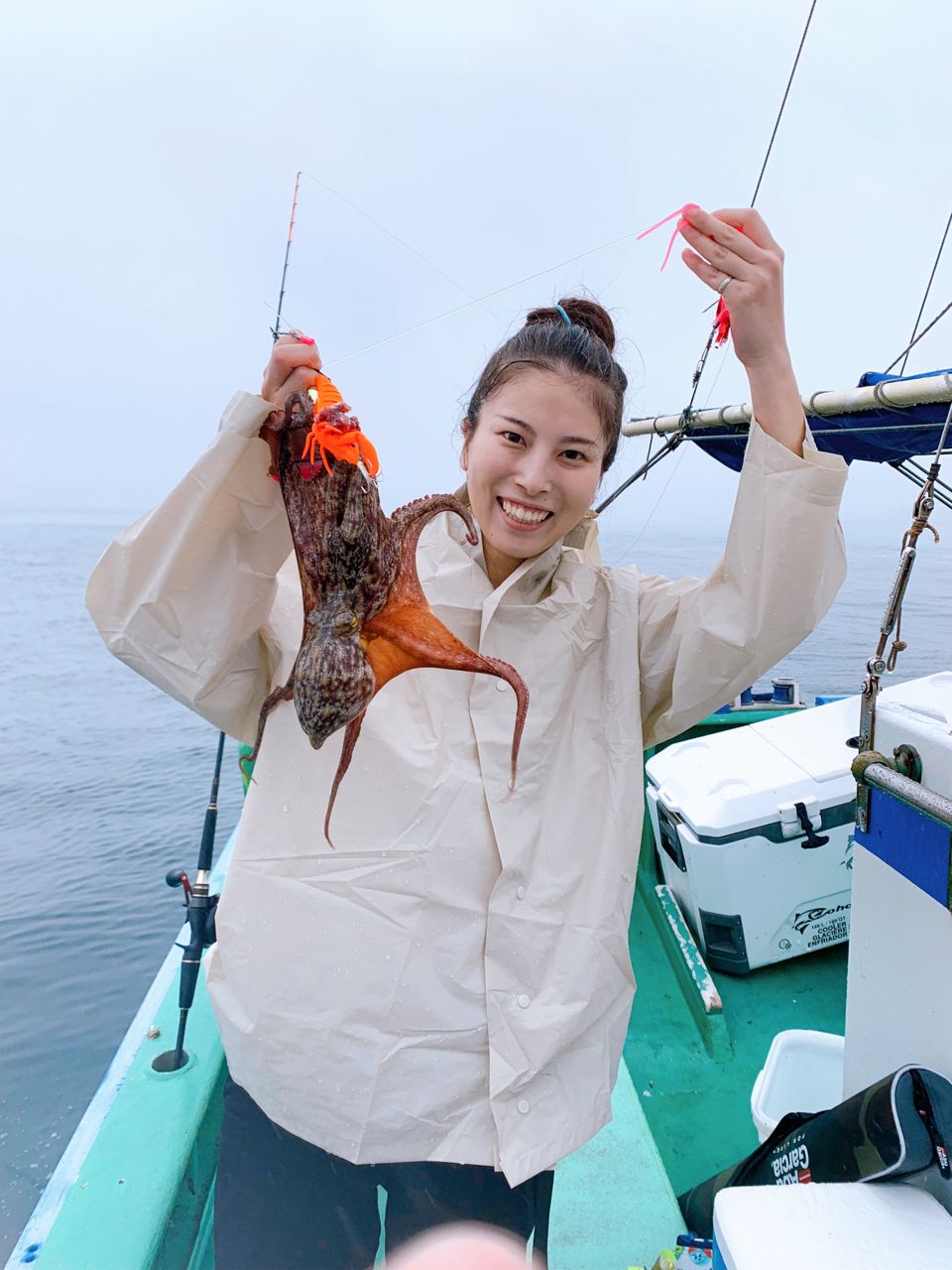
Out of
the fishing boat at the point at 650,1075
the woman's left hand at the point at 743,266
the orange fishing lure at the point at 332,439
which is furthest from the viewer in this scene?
the fishing boat at the point at 650,1075

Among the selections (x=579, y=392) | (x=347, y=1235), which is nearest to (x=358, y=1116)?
(x=347, y=1235)

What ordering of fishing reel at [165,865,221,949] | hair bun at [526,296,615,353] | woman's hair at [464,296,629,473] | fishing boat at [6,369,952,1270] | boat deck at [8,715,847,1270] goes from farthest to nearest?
1. fishing reel at [165,865,221,949]
2. boat deck at [8,715,847,1270]
3. fishing boat at [6,369,952,1270]
4. hair bun at [526,296,615,353]
5. woman's hair at [464,296,629,473]

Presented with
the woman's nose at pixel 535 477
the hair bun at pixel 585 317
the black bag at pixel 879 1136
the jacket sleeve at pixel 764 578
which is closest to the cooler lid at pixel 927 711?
the jacket sleeve at pixel 764 578

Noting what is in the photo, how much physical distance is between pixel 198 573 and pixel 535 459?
672 mm

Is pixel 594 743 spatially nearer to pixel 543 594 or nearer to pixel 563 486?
pixel 543 594

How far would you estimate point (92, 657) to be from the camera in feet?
48.7

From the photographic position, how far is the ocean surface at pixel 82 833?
12.6 ft

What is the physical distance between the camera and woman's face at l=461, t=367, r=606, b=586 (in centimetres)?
144

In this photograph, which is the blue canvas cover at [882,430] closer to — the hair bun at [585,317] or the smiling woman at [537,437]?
the hair bun at [585,317]

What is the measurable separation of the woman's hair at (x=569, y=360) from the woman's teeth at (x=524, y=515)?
25cm

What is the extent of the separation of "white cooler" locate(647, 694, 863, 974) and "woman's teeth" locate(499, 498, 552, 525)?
2.42 m

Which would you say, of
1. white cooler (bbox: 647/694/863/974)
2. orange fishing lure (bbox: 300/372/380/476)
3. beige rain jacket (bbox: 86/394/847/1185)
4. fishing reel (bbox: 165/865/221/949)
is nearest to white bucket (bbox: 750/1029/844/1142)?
white cooler (bbox: 647/694/863/974)

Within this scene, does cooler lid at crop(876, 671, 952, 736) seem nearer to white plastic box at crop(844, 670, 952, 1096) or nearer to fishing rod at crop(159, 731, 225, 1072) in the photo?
white plastic box at crop(844, 670, 952, 1096)

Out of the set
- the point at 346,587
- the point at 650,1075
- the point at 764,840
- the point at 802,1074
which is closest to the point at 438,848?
the point at 346,587
